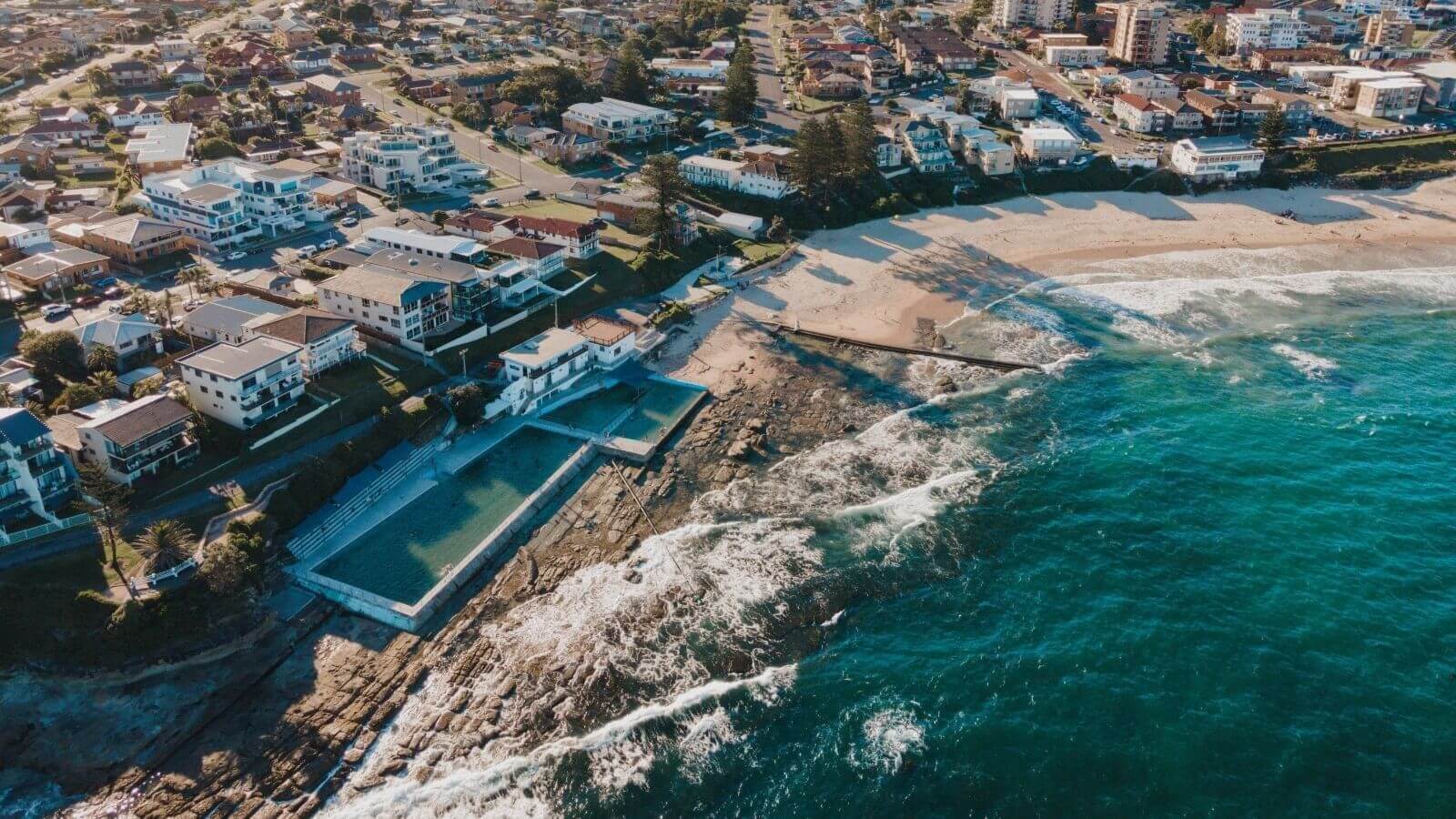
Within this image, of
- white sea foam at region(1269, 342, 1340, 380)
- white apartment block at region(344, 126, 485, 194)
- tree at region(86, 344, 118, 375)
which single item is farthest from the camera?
white apartment block at region(344, 126, 485, 194)

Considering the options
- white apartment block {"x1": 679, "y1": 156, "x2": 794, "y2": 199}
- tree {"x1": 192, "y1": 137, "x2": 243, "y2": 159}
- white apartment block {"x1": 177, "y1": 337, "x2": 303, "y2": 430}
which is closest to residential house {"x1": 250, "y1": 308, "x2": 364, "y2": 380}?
white apartment block {"x1": 177, "y1": 337, "x2": 303, "y2": 430}

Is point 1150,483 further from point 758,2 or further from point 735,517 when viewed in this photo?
point 758,2

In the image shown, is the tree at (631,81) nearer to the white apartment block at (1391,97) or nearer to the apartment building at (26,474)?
the apartment building at (26,474)

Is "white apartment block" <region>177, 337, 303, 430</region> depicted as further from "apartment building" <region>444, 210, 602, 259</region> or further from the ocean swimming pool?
"apartment building" <region>444, 210, 602, 259</region>

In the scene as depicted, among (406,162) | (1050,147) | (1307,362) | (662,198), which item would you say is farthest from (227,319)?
(1050,147)

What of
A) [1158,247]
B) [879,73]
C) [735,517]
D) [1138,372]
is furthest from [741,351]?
[879,73]

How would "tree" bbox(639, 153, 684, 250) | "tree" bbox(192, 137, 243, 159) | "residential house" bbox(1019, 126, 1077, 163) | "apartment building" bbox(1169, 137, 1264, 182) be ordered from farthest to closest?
"residential house" bbox(1019, 126, 1077, 163)
"apartment building" bbox(1169, 137, 1264, 182)
"tree" bbox(192, 137, 243, 159)
"tree" bbox(639, 153, 684, 250)

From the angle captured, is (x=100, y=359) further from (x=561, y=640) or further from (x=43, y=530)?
(x=561, y=640)
